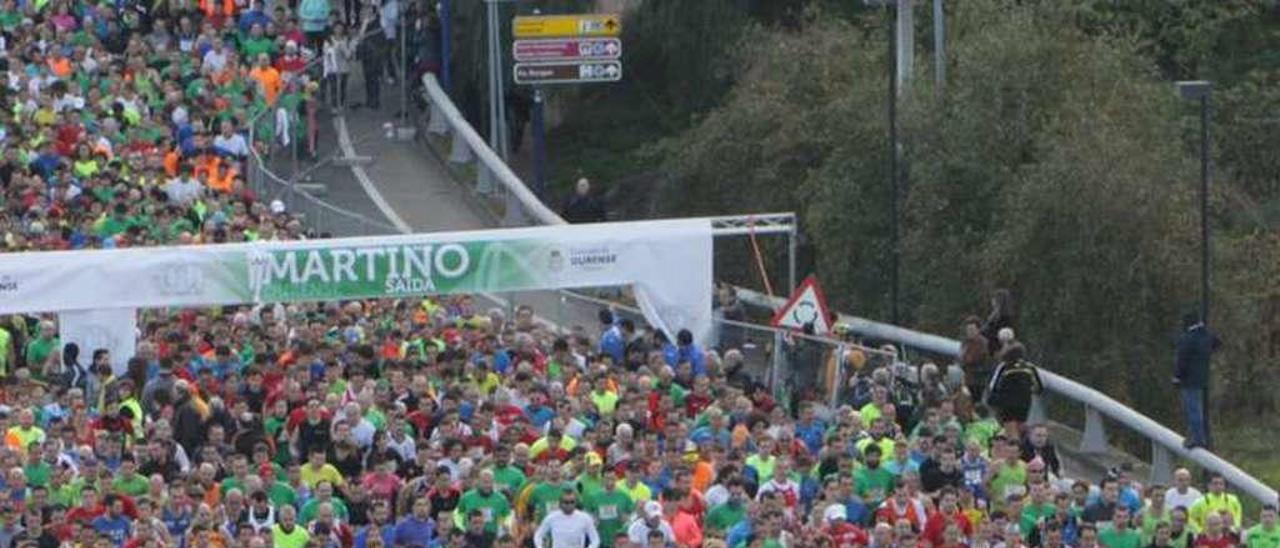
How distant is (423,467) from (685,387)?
3.97m

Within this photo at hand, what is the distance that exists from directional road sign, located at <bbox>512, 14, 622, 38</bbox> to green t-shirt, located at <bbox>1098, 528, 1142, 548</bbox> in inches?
581

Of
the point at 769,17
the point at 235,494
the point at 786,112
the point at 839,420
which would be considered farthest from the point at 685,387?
the point at 769,17

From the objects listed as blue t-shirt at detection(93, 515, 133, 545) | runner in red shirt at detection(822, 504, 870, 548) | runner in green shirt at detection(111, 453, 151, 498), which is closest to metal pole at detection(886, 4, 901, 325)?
runner in red shirt at detection(822, 504, 870, 548)

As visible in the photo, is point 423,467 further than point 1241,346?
No

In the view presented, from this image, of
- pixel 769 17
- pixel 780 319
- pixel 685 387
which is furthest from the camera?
pixel 769 17

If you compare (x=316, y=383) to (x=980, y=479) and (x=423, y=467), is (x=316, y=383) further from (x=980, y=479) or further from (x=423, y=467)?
(x=980, y=479)

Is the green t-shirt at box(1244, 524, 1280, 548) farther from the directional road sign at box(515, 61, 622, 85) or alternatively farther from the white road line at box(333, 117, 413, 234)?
the white road line at box(333, 117, 413, 234)

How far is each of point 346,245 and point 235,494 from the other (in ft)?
21.5

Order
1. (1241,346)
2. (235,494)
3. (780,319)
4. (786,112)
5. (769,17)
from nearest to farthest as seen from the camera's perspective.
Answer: (235,494)
(780,319)
(1241,346)
(786,112)
(769,17)

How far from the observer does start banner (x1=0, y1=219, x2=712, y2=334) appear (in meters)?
35.3

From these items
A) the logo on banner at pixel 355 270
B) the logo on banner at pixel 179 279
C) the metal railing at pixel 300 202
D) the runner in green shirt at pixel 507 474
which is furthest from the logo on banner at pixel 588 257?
the metal railing at pixel 300 202

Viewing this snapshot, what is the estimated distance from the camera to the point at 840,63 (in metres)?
45.1

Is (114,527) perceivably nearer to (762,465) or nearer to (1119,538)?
(762,465)

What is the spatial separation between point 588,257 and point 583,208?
765 cm
